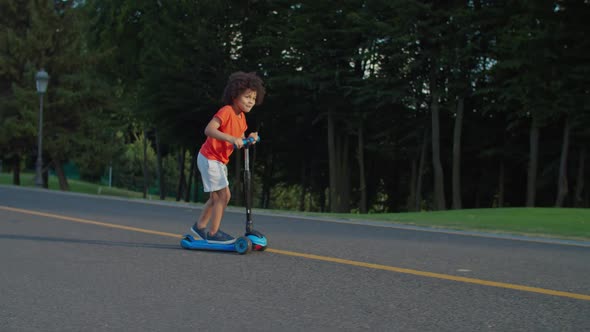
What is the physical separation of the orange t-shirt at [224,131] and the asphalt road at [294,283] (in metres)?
1.02

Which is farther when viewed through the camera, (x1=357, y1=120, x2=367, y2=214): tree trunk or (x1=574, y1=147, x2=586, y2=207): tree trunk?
(x1=357, y1=120, x2=367, y2=214): tree trunk

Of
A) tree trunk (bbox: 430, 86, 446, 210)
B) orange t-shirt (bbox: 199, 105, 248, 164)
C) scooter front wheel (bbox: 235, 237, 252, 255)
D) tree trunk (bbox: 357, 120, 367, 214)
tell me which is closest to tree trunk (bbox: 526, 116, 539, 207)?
tree trunk (bbox: 430, 86, 446, 210)

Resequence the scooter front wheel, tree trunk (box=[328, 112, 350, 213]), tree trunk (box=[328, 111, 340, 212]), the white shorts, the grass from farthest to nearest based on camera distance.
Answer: tree trunk (box=[328, 112, 350, 213]), tree trunk (box=[328, 111, 340, 212]), the grass, the white shorts, the scooter front wheel

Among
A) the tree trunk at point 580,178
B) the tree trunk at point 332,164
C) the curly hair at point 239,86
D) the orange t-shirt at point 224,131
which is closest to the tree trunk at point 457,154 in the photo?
the tree trunk at point 580,178

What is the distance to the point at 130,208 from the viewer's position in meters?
14.9

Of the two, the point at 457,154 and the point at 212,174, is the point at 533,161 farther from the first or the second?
the point at 212,174

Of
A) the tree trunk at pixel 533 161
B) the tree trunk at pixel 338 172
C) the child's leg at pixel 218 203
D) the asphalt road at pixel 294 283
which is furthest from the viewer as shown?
the tree trunk at pixel 338 172

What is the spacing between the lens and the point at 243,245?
8.12 metres

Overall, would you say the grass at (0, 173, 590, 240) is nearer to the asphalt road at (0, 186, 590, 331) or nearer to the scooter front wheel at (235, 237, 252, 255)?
the asphalt road at (0, 186, 590, 331)

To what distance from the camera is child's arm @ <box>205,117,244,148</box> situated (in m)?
7.81

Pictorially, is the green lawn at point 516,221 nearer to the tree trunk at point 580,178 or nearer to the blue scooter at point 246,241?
the blue scooter at point 246,241

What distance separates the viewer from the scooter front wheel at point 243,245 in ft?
26.6

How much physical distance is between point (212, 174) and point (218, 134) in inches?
19.4

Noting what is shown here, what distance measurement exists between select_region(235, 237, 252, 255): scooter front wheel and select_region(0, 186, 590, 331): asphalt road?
0.13 metres
